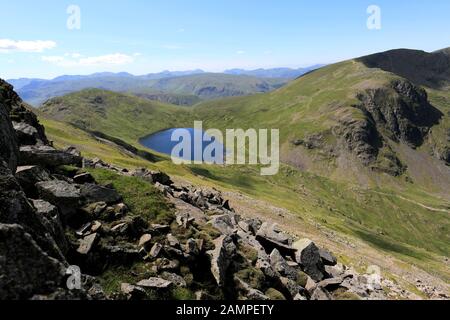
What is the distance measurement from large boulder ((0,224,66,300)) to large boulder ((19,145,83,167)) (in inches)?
643

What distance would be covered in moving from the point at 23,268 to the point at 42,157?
17.7 m

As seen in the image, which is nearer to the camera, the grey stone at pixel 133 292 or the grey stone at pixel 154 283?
the grey stone at pixel 133 292

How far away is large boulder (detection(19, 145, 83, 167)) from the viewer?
26.5 m

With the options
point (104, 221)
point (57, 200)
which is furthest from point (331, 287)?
point (57, 200)

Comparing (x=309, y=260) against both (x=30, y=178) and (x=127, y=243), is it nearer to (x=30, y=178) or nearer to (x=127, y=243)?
(x=127, y=243)

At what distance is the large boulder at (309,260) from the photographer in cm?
3116

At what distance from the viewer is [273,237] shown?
3400 cm

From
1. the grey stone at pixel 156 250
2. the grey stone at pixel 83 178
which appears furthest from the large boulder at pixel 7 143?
the grey stone at pixel 156 250

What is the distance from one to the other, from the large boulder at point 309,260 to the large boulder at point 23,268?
22.9 meters

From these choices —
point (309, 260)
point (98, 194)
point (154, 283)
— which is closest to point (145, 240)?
point (154, 283)

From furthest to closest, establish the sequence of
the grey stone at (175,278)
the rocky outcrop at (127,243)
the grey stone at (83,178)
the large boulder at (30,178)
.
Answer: the grey stone at (83,178) → the large boulder at (30,178) → the grey stone at (175,278) → the rocky outcrop at (127,243)

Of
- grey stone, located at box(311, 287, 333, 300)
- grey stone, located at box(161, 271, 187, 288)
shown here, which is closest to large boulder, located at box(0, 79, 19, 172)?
grey stone, located at box(161, 271, 187, 288)

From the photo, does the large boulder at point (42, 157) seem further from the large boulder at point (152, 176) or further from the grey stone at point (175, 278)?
the large boulder at point (152, 176)

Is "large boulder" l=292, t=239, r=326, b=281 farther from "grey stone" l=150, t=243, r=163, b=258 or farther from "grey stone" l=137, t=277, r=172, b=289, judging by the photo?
"grey stone" l=137, t=277, r=172, b=289
